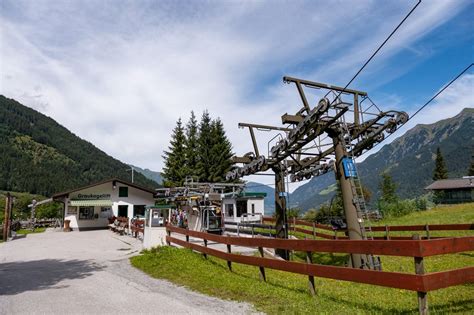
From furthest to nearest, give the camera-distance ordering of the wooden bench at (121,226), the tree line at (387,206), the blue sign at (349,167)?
the tree line at (387,206), the wooden bench at (121,226), the blue sign at (349,167)

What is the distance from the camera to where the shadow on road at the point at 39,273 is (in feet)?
26.4

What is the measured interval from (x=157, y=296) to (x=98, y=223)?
29.9m

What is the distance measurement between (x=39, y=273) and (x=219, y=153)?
37118mm

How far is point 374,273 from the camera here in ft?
17.0

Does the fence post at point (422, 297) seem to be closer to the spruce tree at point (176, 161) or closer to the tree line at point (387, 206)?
the tree line at point (387, 206)

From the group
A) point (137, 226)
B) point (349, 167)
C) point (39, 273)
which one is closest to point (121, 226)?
point (137, 226)

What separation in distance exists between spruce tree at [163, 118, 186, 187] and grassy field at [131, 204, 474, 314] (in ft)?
115

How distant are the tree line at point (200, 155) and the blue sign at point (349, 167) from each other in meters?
34.1

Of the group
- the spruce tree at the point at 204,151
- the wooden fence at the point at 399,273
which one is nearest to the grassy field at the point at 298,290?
the wooden fence at the point at 399,273

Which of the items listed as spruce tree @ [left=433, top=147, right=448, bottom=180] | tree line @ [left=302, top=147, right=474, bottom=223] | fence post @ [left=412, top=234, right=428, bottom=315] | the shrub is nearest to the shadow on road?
fence post @ [left=412, top=234, right=428, bottom=315]

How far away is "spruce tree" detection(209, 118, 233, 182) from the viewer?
4549 cm

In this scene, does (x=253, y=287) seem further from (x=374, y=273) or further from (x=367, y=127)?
(x=367, y=127)

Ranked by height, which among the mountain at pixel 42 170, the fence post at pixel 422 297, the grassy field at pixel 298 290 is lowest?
the grassy field at pixel 298 290

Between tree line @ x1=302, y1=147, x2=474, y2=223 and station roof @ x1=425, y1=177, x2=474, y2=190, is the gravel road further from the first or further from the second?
station roof @ x1=425, y1=177, x2=474, y2=190
